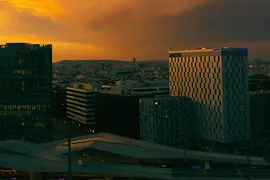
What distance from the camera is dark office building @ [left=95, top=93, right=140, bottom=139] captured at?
42312mm

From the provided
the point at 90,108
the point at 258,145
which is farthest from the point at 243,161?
the point at 90,108

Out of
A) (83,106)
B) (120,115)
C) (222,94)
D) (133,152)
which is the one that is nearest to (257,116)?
(222,94)

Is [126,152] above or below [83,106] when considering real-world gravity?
below

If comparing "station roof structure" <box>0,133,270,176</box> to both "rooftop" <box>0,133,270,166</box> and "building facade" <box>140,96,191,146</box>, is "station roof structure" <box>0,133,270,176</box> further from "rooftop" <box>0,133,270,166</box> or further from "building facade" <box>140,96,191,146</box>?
"building facade" <box>140,96,191,146</box>

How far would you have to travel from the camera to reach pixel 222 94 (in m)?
37.5

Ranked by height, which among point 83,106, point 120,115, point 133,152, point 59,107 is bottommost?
point 59,107

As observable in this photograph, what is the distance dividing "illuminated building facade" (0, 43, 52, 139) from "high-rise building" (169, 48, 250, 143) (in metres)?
17.6

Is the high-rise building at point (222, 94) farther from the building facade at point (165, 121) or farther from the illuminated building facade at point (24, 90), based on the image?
the illuminated building facade at point (24, 90)

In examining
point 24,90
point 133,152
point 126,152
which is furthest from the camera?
point 24,90

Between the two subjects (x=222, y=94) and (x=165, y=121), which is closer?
(x=222, y=94)

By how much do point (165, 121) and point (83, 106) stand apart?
612 inches

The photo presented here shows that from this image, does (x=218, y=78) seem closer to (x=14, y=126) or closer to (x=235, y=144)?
(x=235, y=144)

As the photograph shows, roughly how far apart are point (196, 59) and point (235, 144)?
35.3ft

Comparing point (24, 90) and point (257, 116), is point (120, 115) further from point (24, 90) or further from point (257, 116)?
point (257, 116)
